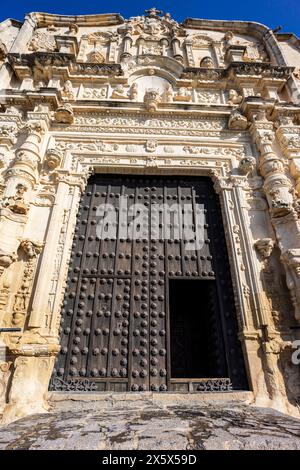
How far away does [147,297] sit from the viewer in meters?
3.34

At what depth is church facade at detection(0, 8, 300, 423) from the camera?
2.82 meters

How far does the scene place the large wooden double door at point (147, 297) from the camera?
2861 mm

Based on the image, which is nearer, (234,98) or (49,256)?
(49,256)

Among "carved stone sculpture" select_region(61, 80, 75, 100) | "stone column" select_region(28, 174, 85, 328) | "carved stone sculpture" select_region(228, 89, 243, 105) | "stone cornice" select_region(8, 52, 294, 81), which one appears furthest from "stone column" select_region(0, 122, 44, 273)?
"carved stone sculpture" select_region(228, 89, 243, 105)

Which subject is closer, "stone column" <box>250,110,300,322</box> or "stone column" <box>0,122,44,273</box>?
"stone column" <box>250,110,300,322</box>

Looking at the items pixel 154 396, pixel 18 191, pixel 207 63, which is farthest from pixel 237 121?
pixel 154 396

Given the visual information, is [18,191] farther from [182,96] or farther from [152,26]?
[152,26]

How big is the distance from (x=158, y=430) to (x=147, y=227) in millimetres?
2711

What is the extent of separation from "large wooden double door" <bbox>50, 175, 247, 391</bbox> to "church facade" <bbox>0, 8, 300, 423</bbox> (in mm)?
18

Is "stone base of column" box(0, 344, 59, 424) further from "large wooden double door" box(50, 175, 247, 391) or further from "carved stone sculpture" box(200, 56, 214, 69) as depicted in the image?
"carved stone sculpture" box(200, 56, 214, 69)

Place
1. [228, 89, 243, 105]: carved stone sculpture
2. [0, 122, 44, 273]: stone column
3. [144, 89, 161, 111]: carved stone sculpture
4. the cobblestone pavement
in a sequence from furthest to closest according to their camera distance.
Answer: [228, 89, 243, 105]: carved stone sculpture
[144, 89, 161, 111]: carved stone sculpture
[0, 122, 44, 273]: stone column
the cobblestone pavement

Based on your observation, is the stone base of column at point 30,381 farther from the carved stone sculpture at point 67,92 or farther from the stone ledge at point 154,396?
the carved stone sculpture at point 67,92

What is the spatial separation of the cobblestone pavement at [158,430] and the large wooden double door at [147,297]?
52cm
